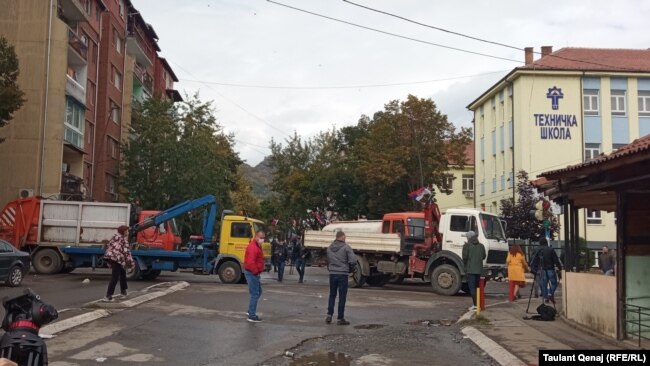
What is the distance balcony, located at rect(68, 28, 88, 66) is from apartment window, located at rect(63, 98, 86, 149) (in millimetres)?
2662

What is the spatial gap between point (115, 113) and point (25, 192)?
16.4m

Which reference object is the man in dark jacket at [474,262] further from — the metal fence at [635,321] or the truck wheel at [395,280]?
the truck wheel at [395,280]

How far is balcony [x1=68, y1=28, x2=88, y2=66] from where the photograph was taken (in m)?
34.4

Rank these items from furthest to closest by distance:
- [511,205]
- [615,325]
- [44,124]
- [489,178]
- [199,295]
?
1. [489,178]
2. [511,205]
3. [44,124]
4. [199,295]
5. [615,325]

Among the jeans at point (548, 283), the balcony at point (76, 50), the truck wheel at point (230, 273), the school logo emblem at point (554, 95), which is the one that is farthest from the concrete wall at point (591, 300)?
the school logo emblem at point (554, 95)

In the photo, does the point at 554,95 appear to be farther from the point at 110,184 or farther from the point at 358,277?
the point at 110,184

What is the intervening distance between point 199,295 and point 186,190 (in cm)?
2508

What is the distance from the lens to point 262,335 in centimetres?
1039

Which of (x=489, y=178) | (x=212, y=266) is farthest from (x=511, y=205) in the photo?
(x=212, y=266)

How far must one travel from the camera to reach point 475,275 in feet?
47.6

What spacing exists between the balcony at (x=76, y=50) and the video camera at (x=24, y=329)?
3180cm

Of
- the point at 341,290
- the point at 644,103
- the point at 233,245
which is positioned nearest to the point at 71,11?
the point at 233,245

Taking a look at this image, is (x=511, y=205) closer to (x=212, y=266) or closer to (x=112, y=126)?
(x=212, y=266)

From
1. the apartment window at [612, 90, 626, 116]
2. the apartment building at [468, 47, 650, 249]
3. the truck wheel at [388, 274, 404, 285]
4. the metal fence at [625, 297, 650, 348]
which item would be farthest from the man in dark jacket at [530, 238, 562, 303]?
the apartment window at [612, 90, 626, 116]
